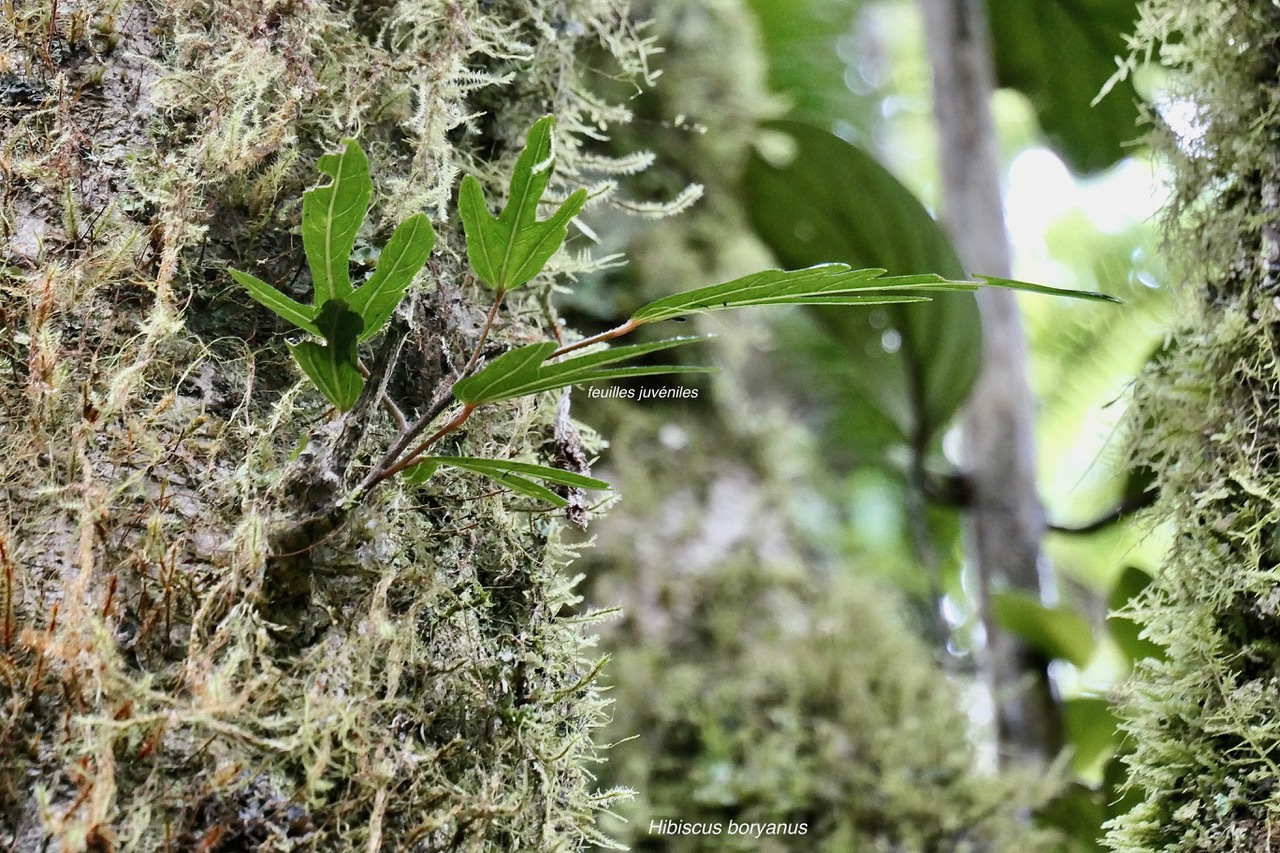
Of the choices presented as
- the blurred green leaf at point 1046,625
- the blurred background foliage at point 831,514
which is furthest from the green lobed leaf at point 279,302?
the blurred green leaf at point 1046,625

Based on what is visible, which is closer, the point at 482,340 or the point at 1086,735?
the point at 482,340

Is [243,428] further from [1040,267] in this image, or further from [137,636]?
[1040,267]

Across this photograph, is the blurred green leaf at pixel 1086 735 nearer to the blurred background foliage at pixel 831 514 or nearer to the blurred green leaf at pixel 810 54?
the blurred background foliage at pixel 831 514

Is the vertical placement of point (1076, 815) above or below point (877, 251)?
below

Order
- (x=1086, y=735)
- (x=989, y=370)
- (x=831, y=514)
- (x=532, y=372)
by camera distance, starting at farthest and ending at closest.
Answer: (x=831, y=514), (x=989, y=370), (x=1086, y=735), (x=532, y=372)

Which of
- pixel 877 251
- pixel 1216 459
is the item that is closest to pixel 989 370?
pixel 877 251

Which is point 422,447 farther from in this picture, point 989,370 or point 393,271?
point 989,370
